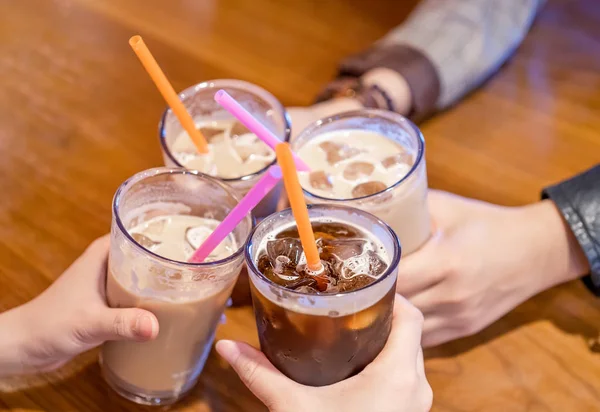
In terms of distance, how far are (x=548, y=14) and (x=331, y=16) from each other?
47cm

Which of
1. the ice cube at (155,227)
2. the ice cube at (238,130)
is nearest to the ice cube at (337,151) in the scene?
the ice cube at (238,130)

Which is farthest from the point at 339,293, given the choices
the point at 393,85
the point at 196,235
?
the point at 393,85

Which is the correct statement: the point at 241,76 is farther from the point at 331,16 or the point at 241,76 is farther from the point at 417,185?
the point at 417,185

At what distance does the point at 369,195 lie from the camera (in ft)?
2.64

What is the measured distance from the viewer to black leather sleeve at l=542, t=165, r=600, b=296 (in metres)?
0.97

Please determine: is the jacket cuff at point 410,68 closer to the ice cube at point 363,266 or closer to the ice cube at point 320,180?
the ice cube at point 320,180

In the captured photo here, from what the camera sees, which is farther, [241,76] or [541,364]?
[241,76]

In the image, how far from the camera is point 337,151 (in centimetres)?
92

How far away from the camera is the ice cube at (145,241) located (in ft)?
2.67

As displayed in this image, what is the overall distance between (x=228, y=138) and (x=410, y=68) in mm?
475

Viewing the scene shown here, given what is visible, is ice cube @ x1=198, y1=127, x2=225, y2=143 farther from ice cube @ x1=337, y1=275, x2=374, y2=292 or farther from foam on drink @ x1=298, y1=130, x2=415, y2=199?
ice cube @ x1=337, y1=275, x2=374, y2=292

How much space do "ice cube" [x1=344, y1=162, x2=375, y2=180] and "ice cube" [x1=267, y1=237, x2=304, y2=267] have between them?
18 cm

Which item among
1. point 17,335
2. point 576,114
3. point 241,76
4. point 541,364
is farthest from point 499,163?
point 17,335

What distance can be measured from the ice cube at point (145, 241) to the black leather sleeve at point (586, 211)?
0.57m
